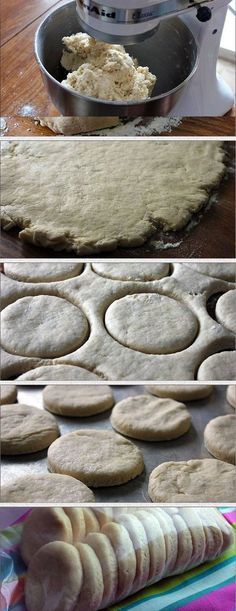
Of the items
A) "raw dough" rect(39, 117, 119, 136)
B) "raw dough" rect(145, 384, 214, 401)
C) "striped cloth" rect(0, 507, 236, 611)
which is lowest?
"striped cloth" rect(0, 507, 236, 611)

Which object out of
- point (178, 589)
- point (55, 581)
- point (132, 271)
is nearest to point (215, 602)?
point (178, 589)

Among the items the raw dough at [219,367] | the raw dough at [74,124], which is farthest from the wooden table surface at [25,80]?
the raw dough at [219,367]

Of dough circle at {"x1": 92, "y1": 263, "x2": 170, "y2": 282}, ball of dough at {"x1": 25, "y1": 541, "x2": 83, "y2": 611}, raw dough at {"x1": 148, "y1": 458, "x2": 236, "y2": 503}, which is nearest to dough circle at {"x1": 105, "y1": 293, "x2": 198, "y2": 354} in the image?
dough circle at {"x1": 92, "y1": 263, "x2": 170, "y2": 282}

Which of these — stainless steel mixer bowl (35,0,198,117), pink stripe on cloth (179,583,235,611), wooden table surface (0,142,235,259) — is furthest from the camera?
wooden table surface (0,142,235,259)

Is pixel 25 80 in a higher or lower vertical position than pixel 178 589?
higher

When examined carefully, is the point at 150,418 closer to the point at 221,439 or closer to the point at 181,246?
the point at 221,439

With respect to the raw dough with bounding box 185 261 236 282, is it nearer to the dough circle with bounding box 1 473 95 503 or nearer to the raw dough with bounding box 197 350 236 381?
the raw dough with bounding box 197 350 236 381
